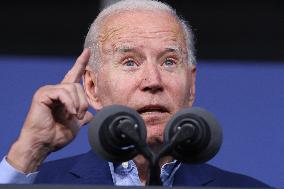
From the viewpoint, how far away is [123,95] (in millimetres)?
3246

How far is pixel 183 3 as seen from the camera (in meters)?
4.50

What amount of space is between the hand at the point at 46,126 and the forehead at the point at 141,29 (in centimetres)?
27

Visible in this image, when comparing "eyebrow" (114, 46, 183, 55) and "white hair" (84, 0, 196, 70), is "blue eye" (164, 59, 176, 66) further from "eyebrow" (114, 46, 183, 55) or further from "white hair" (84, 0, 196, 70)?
"white hair" (84, 0, 196, 70)

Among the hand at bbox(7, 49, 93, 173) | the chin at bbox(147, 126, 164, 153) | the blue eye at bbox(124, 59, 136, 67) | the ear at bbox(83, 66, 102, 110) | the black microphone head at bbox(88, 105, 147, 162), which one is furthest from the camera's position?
the ear at bbox(83, 66, 102, 110)

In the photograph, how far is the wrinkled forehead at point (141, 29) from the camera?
3328 mm

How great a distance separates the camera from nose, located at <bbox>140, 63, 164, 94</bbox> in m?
3.18

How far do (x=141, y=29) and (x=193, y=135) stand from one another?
87 centimetres

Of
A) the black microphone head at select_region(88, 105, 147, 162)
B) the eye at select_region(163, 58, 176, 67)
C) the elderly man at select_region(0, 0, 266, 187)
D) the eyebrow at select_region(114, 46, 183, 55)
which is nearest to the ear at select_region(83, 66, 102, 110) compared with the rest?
the elderly man at select_region(0, 0, 266, 187)

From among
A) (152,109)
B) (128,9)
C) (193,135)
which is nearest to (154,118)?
(152,109)

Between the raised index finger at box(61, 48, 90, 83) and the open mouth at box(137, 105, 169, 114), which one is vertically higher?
the raised index finger at box(61, 48, 90, 83)

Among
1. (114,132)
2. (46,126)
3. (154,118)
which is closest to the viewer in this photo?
(114,132)

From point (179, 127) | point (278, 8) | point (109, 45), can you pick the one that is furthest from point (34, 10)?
point (179, 127)

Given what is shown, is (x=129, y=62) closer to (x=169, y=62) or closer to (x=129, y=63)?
(x=129, y=63)

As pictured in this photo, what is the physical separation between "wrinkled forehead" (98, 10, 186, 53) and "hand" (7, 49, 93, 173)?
28 centimetres
